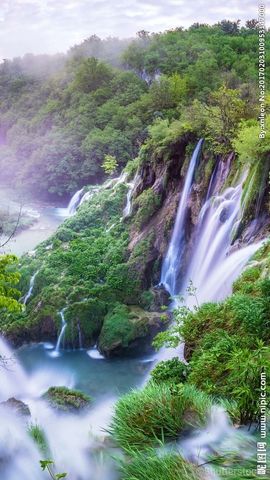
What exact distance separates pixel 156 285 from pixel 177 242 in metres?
1.76

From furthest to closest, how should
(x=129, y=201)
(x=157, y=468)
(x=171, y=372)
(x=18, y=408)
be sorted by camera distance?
(x=129, y=201) → (x=18, y=408) → (x=171, y=372) → (x=157, y=468)

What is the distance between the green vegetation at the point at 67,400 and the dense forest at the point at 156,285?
0.05 m

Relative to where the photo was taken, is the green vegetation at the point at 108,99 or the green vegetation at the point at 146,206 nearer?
the green vegetation at the point at 146,206

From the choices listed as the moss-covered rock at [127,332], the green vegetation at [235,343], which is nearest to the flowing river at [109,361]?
the moss-covered rock at [127,332]

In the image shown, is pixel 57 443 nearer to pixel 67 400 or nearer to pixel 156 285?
pixel 67 400

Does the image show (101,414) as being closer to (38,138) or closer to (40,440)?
(40,440)

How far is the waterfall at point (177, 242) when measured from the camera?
53.5 feet

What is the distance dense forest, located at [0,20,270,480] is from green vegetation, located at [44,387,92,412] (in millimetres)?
47

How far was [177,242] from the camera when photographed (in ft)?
54.0

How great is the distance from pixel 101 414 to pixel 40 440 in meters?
3.18

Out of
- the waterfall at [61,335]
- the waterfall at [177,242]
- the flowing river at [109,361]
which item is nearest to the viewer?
the flowing river at [109,361]

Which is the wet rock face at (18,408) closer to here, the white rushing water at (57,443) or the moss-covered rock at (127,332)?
the white rushing water at (57,443)

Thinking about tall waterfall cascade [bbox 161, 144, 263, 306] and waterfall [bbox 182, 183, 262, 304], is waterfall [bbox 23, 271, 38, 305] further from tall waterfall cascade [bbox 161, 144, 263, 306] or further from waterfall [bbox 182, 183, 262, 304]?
waterfall [bbox 182, 183, 262, 304]

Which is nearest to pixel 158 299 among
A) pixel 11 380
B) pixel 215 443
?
pixel 11 380
